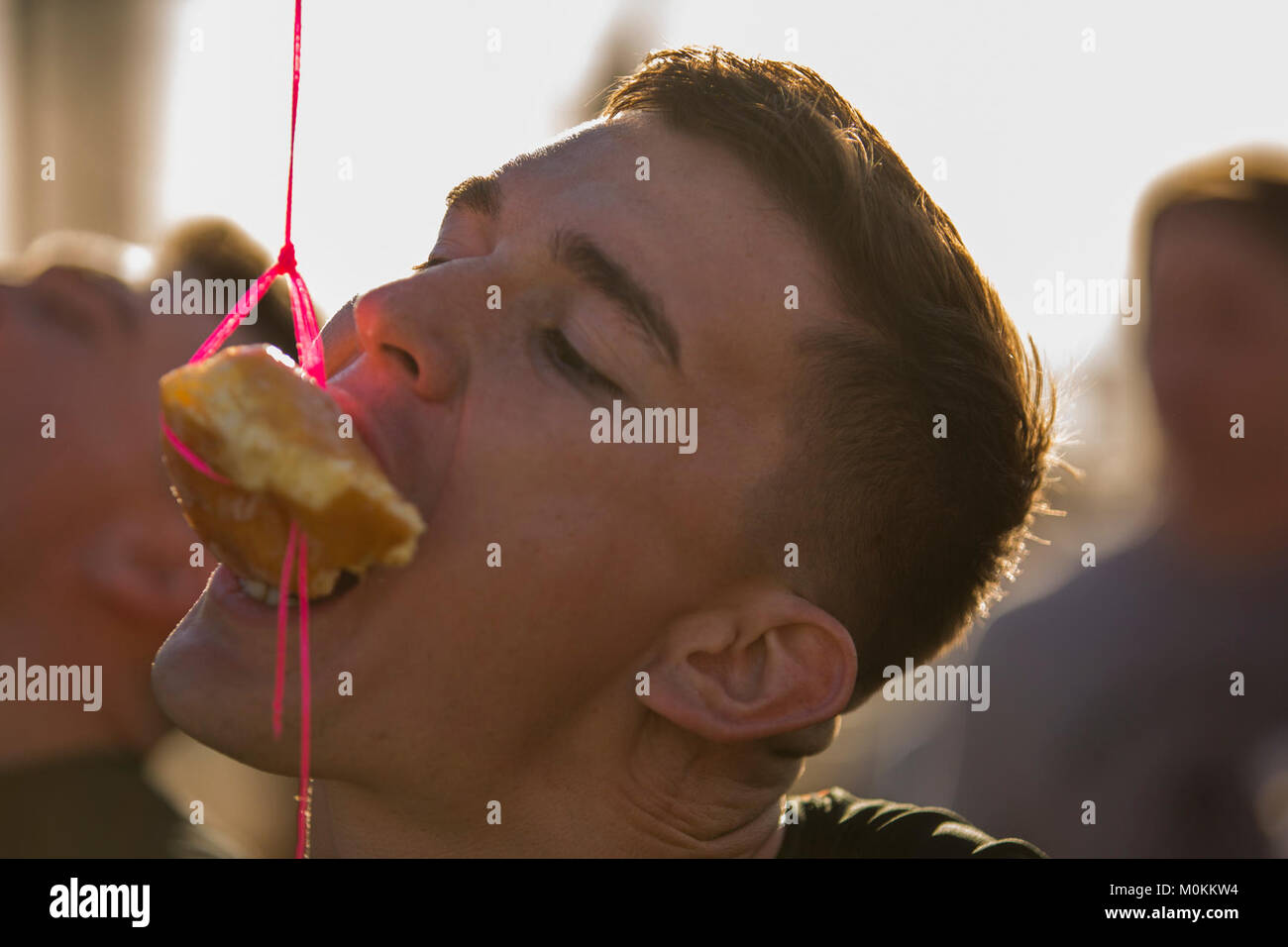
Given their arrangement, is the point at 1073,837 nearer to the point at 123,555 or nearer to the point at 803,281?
the point at 803,281

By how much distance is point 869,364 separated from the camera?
91.7 inches

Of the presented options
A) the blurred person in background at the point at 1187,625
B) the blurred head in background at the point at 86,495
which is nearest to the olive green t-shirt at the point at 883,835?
the blurred person in background at the point at 1187,625

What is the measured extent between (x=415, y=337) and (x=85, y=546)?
5.75 ft

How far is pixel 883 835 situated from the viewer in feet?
8.84

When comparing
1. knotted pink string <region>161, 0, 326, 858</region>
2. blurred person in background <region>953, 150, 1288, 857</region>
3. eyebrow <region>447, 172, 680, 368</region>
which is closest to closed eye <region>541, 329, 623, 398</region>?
eyebrow <region>447, 172, 680, 368</region>

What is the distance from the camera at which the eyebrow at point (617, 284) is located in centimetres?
216

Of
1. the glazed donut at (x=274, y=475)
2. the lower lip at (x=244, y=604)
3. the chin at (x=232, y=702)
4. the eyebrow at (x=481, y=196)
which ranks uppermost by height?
the eyebrow at (x=481, y=196)

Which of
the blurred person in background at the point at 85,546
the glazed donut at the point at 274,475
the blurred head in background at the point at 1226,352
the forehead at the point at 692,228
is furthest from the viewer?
the blurred head in background at the point at 1226,352

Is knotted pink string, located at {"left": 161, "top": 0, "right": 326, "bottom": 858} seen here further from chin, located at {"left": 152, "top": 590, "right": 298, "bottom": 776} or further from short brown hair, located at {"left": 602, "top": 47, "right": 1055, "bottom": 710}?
short brown hair, located at {"left": 602, "top": 47, "right": 1055, "bottom": 710}

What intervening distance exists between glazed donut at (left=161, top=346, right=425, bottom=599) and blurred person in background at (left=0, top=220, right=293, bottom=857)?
1.35 m

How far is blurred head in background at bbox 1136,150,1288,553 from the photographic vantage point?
394 cm

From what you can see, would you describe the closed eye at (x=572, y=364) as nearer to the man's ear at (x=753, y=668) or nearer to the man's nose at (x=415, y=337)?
the man's nose at (x=415, y=337)

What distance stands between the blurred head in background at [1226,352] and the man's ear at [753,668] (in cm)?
228
